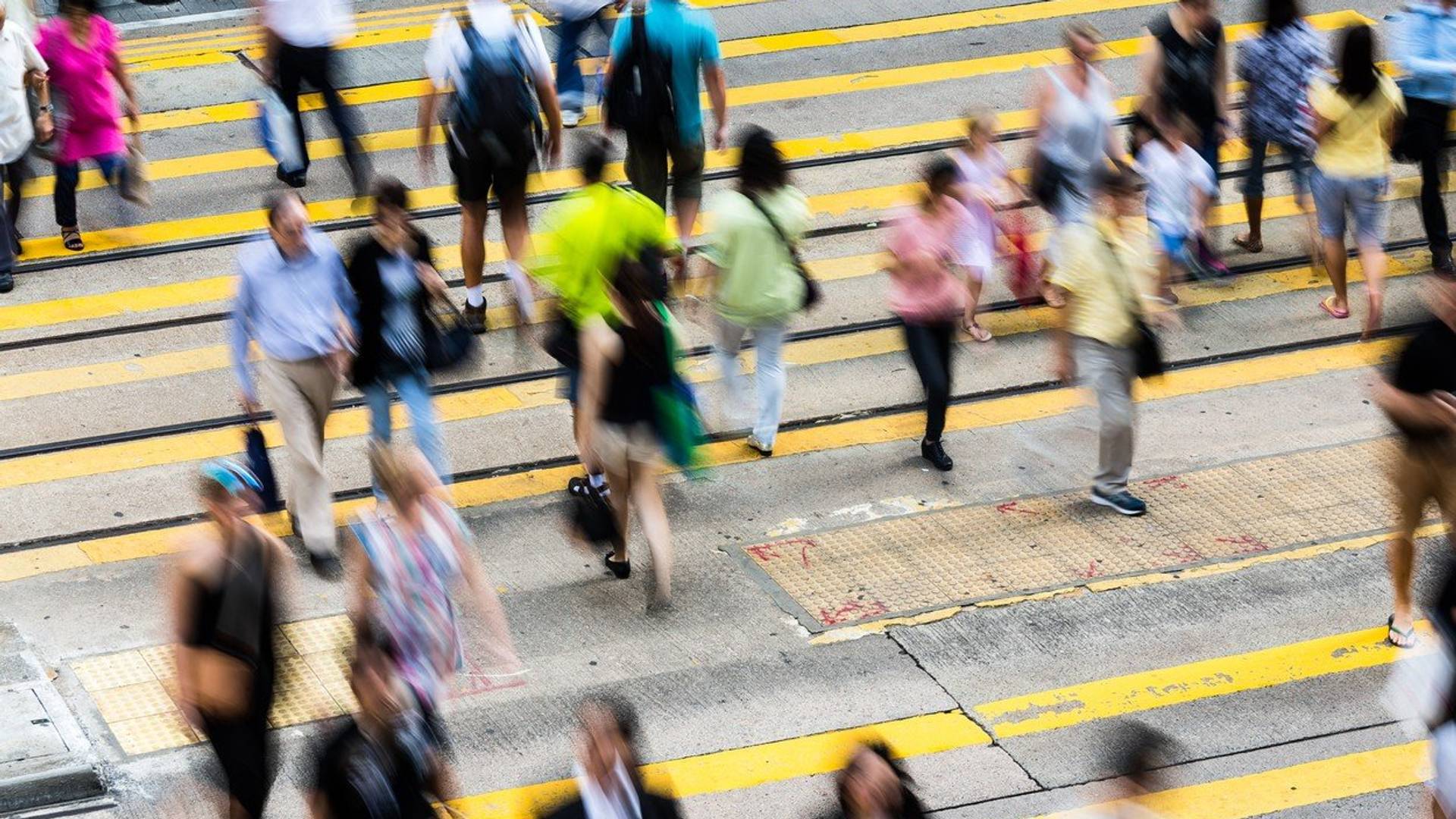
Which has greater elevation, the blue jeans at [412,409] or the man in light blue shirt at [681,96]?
the man in light blue shirt at [681,96]

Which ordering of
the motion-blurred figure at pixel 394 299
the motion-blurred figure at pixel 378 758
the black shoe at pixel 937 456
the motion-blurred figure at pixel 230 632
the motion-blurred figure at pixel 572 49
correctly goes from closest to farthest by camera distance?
the motion-blurred figure at pixel 378 758 → the motion-blurred figure at pixel 230 632 → the motion-blurred figure at pixel 394 299 → the black shoe at pixel 937 456 → the motion-blurred figure at pixel 572 49

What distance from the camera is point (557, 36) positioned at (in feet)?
48.8

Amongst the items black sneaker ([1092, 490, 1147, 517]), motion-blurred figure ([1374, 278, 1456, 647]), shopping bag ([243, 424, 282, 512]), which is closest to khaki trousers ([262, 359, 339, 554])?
shopping bag ([243, 424, 282, 512])

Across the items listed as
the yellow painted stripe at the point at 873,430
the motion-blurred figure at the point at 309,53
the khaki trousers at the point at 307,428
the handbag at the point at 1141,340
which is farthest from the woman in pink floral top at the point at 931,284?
the motion-blurred figure at the point at 309,53

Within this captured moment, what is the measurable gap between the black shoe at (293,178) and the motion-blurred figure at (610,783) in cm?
862

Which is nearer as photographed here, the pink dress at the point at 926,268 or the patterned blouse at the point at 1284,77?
the pink dress at the point at 926,268

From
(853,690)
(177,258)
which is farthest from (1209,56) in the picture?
(177,258)

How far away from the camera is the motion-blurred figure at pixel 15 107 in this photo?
12.5 m

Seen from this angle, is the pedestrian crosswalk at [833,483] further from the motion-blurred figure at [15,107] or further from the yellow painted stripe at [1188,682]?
the motion-blurred figure at [15,107]

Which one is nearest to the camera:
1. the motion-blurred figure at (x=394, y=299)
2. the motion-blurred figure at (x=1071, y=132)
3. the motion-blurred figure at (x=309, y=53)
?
the motion-blurred figure at (x=394, y=299)

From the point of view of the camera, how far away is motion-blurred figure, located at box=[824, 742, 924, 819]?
18.3ft

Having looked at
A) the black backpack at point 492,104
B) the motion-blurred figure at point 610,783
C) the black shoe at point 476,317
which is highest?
the black backpack at point 492,104

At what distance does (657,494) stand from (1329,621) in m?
3.00

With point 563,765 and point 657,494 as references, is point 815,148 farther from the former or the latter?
point 563,765
